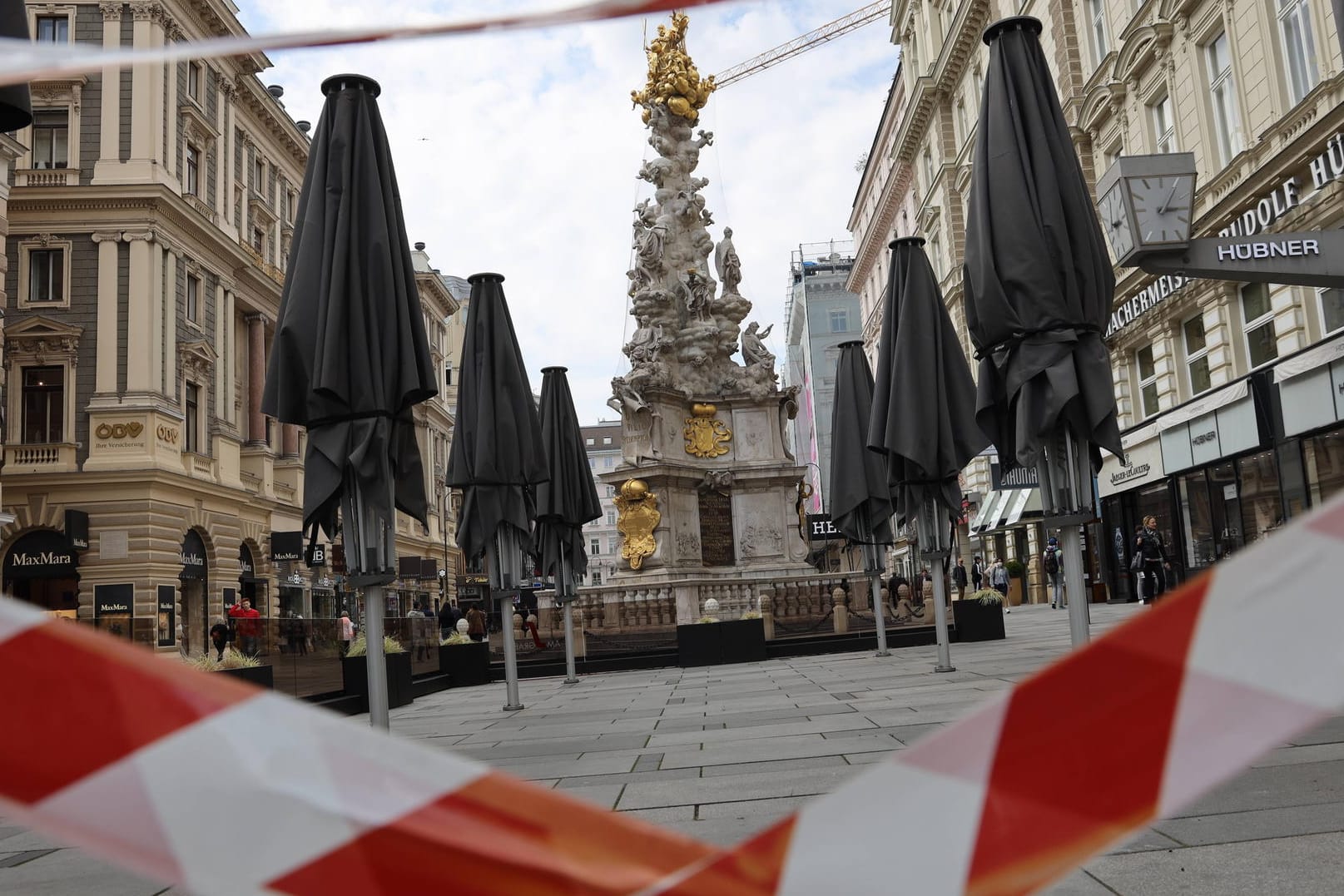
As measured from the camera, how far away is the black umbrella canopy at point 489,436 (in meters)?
11.8

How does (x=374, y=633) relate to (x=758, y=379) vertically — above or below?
below

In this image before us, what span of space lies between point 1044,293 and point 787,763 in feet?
10.9

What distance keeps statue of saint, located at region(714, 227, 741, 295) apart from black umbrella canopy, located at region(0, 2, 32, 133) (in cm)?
2603

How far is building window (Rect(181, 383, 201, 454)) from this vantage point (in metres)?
36.9

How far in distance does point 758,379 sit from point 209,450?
20.8 metres

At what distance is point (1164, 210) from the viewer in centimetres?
789

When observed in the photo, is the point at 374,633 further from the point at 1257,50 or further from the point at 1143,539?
the point at 1257,50

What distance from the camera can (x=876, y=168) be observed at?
6494 cm

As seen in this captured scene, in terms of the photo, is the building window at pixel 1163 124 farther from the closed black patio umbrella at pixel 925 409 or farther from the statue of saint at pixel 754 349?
the closed black patio umbrella at pixel 925 409

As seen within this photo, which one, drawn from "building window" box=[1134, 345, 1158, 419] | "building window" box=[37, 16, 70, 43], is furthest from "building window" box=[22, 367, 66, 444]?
"building window" box=[1134, 345, 1158, 419]

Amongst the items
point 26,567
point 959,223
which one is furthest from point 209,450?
point 959,223

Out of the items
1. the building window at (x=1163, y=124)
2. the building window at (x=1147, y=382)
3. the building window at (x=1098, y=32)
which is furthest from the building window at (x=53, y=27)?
the building window at (x=1147, y=382)

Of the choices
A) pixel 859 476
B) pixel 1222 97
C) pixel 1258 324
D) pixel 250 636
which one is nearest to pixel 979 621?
pixel 859 476

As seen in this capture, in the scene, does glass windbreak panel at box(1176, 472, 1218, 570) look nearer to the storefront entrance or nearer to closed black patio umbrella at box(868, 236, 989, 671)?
closed black patio umbrella at box(868, 236, 989, 671)
